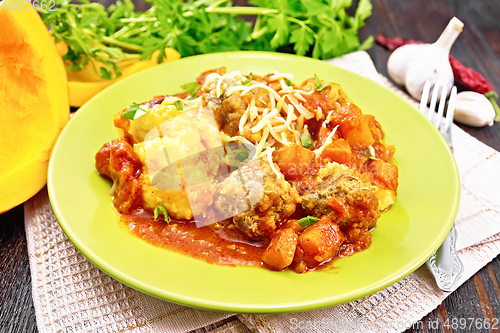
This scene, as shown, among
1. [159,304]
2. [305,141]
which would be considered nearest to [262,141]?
[305,141]

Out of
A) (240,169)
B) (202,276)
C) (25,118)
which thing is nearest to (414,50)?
(240,169)

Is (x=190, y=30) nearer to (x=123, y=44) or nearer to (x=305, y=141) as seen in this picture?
(x=123, y=44)

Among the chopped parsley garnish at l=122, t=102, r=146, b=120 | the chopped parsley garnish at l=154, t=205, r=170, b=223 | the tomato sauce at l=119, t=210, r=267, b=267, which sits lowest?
the tomato sauce at l=119, t=210, r=267, b=267

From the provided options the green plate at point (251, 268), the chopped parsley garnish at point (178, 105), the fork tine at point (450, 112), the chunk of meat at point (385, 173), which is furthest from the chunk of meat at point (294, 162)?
the fork tine at point (450, 112)

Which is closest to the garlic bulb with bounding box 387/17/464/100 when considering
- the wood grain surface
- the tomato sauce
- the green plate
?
the wood grain surface

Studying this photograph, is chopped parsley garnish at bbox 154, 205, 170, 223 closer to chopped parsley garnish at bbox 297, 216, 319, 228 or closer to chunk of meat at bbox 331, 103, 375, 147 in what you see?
chopped parsley garnish at bbox 297, 216, 319, 228

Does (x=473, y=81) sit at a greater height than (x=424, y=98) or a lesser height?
lesser
